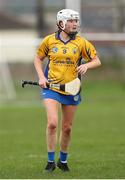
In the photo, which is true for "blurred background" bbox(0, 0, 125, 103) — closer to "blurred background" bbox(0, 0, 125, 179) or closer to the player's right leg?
"blurred background" bbox(0, 0, 125, 179)

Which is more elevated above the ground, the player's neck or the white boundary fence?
the player's neck

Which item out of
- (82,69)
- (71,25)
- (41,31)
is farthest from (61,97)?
(41,31)

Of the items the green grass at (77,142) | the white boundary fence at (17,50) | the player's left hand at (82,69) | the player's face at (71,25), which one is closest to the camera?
the player's left hand at (82,69)

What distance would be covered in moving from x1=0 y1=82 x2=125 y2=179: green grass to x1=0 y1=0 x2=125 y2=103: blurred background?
76.2 inches

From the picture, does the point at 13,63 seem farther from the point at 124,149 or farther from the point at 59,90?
the point at 59,90

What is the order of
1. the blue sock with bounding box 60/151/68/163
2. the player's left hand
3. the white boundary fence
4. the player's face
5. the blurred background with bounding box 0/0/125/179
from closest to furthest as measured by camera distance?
the player's left hand, the player's face, the blue sock with bounding box 60/151/68/163, the blurred background with bounding box 0/0/125/179, the white boundary fence

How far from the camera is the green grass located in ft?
35.5

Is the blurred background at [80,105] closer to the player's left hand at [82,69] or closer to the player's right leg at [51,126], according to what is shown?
the player's right leg at [51,126]

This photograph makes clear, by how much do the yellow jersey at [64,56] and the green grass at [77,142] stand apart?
1203 millimetres

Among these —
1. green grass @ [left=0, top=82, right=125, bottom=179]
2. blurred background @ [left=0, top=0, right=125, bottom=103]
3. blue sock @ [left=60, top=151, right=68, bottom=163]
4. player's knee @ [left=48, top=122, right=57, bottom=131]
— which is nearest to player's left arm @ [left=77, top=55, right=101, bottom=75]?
player's knee @ [left=48, top=122, right=57, bottom=131]

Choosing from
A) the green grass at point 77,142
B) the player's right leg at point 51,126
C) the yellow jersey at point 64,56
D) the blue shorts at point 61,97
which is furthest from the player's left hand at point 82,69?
the green grass at point 77,142

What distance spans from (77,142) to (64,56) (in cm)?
442

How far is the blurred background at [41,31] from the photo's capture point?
23375 mm

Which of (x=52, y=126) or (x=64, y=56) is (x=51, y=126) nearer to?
(x=52, y=126)
